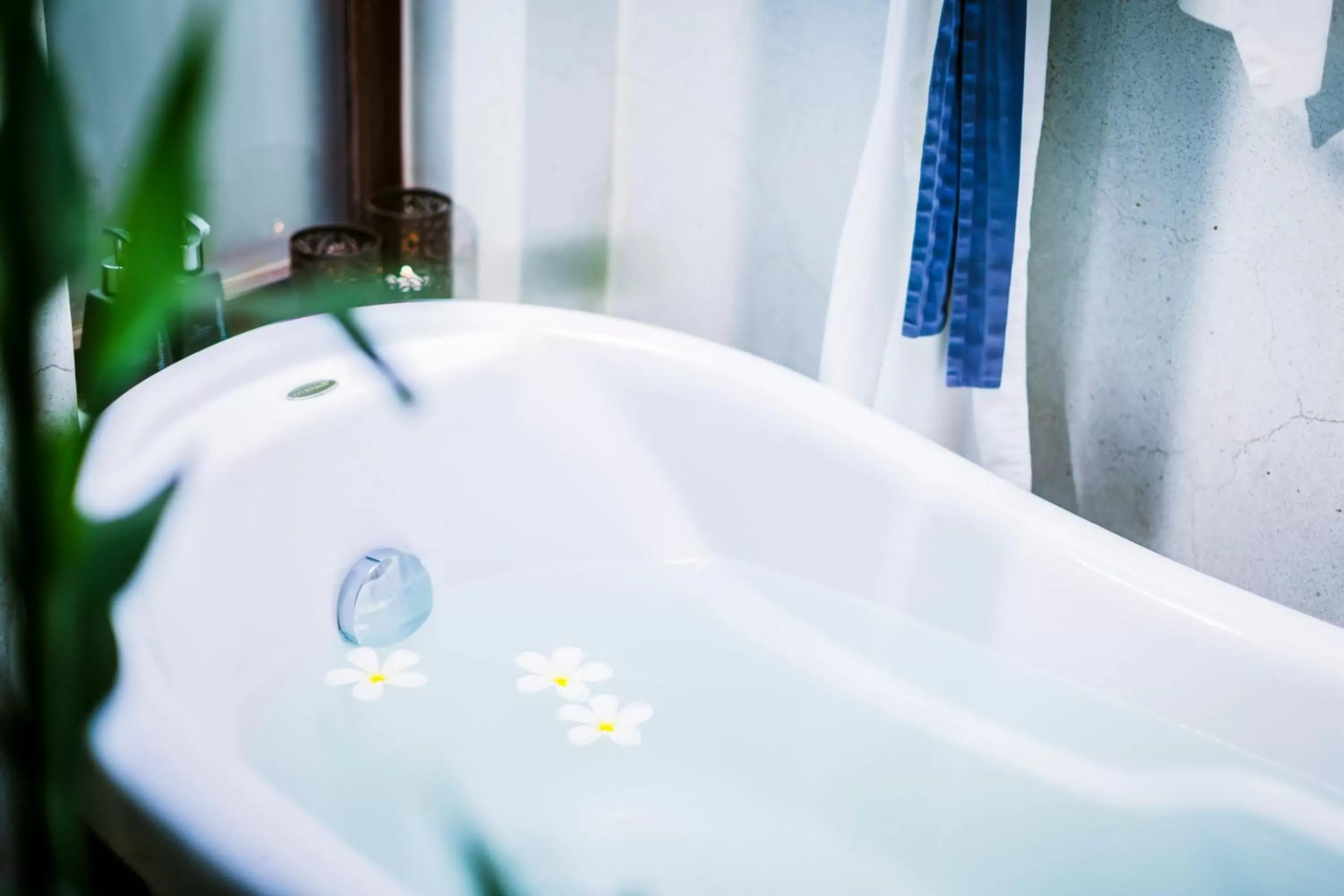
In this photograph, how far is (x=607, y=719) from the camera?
1.53 metres

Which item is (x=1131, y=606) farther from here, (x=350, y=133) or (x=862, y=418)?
(x=350, y=133)

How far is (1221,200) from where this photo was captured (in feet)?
Result: 4.83

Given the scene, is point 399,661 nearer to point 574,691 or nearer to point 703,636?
point 574,691

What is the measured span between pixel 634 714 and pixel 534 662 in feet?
0.43

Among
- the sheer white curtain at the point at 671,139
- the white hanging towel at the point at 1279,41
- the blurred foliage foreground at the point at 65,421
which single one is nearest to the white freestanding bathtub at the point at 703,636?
the sheer white curtain at the point at 671,139

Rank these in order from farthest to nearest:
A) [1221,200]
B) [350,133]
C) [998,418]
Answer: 1. [350,133]
2. [998,418]
3. [1221,200]

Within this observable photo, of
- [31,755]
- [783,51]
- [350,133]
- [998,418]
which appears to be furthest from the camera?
[350,133]

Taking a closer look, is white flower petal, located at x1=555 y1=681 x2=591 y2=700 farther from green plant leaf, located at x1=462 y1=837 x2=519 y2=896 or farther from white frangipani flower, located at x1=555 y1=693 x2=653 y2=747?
green plant leaf, located at x1=462 y1=837 x2=519 y2=896

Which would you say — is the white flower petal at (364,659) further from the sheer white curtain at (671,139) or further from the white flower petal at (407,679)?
the sheer white curtain at (671,139)

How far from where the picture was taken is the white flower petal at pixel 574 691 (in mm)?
1545

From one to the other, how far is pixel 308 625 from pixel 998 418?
816mm

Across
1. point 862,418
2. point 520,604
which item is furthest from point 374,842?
point 862,418

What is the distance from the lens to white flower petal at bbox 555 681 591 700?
60.8 inches

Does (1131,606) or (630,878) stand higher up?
(1131,606)
